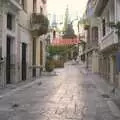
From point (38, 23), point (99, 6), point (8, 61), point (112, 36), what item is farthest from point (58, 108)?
point (38, 23)

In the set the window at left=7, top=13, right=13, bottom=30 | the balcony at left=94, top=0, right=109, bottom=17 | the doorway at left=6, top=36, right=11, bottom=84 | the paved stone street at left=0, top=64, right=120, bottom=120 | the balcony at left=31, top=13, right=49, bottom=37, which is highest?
the balcony at left=94, top=0, right=109, bottom=17

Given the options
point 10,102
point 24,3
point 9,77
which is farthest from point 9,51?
point 10,102

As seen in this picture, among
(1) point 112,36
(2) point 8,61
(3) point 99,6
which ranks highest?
(3) point 99,6

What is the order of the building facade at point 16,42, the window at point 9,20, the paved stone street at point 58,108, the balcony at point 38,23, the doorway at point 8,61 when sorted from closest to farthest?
the paved stone street at point 58,108 < the building facade at point 16,42 < the window at point 9,20 < the doorway at point 8,61 < the balcony at point 38,23

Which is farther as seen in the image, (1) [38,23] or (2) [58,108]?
(1) [38,23]

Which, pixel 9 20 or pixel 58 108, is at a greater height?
pixel 9 20

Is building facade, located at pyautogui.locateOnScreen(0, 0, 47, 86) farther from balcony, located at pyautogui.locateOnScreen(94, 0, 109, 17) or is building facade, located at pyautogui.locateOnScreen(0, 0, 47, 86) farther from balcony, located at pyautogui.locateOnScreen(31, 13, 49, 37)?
balcony, located at pyautogui.locateOnScreen(94, 0, 109, 17)

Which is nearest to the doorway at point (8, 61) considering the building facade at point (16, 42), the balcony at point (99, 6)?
the building facade at point (16, 42)

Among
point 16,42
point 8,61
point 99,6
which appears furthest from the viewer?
point 99,6

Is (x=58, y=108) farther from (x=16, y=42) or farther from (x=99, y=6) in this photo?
(x=99, y=6)

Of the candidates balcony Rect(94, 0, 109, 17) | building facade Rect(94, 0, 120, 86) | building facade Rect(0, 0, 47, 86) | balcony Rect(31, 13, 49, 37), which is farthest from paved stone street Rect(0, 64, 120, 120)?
balcony Rect(31, 13, 49, 37)

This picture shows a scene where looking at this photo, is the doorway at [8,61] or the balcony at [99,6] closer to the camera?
the doorway at [8,61]

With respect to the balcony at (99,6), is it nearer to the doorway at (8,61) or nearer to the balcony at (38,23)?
the balcony at (38,23)

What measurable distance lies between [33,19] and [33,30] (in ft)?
2.80
